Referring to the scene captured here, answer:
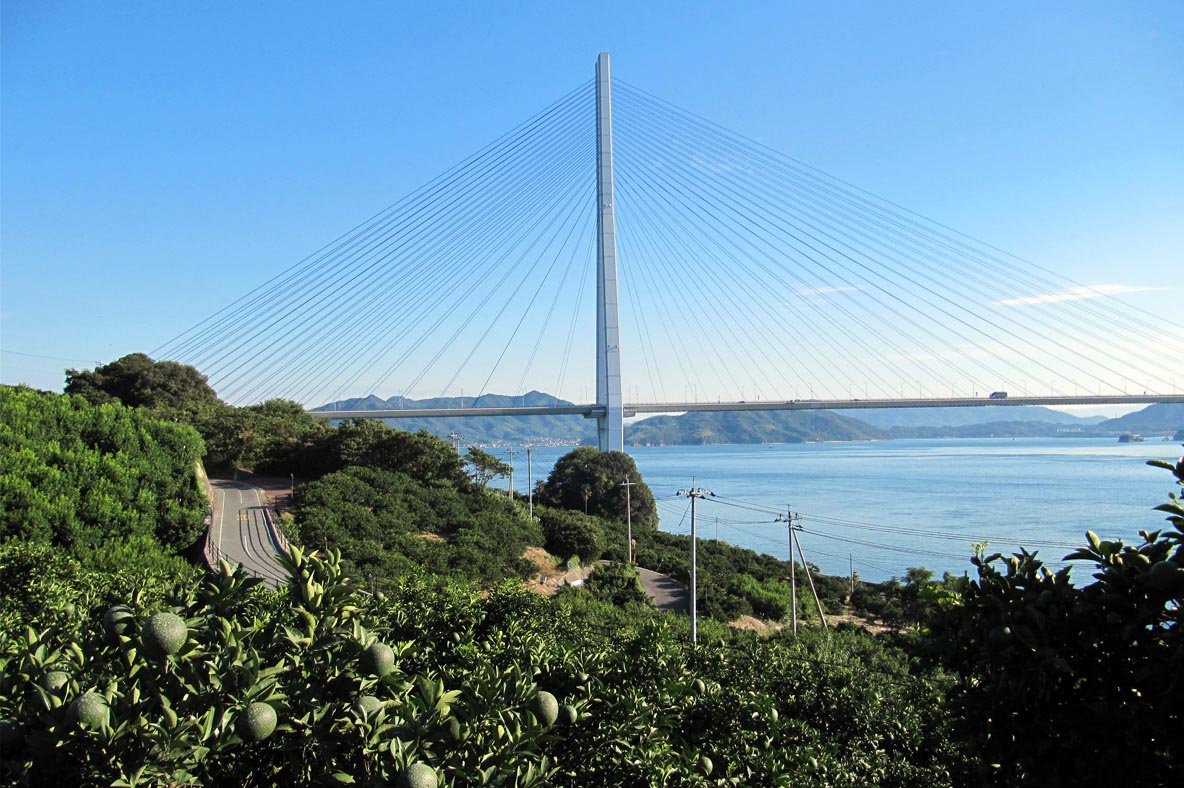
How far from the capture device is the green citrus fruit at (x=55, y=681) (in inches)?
58.4

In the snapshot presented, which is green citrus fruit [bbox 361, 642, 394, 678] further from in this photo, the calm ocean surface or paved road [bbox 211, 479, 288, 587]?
the calm ocean surface

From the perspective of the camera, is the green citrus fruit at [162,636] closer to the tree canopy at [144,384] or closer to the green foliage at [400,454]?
the green foliage at [400,454]

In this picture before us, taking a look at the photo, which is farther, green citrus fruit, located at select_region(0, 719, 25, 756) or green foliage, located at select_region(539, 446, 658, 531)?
green foliage, located at select_region(539, 446, 658, 531)

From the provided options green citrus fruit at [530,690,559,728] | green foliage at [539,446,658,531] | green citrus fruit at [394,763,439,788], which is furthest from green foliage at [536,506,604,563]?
green citrus fruit at [394,763,439,788]

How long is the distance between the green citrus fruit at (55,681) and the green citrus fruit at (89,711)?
0.18 m

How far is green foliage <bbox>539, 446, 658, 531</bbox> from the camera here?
2458cm

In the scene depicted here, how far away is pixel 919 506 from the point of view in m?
34.7

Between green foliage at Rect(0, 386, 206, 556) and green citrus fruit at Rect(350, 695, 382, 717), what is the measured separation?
25.8 ft

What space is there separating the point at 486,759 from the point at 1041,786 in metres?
1.29

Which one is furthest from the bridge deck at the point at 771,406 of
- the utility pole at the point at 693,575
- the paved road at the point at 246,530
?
the utility pole at the point at 693,575

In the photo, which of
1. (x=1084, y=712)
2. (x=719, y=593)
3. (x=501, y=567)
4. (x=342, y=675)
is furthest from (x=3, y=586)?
(x=719, y=593)

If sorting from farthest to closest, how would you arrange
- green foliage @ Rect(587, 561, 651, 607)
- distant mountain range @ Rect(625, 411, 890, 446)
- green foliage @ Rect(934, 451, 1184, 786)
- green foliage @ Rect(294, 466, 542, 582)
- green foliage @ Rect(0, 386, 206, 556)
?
distant mountain range @ Rect(625, 411, 890, 446)
green foliage @ Rect(587, 561, 651, 607)
green foliage @ Rect(294, 466, 542, 582)
green foliage @ Rect(0, 386, 206, 556)
green foliage @ Rect(934, 451, 1184, 786)

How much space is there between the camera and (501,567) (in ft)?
48.1

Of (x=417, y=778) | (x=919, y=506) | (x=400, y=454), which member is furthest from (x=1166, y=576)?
(x=919, y=506)
